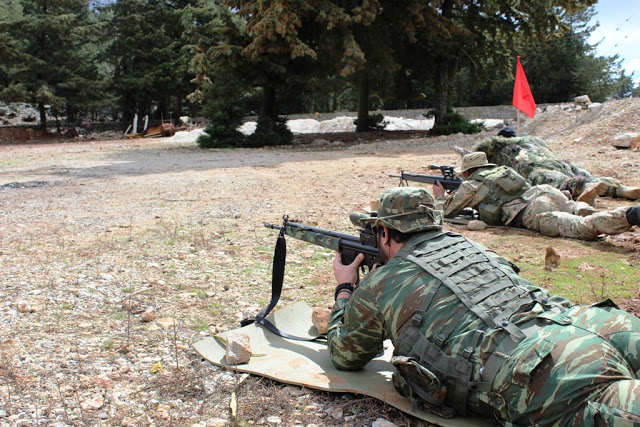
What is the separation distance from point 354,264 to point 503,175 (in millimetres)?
4312

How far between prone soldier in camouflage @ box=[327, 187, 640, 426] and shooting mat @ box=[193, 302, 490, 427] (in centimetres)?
15

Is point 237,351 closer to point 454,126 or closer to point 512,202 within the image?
point 512,202

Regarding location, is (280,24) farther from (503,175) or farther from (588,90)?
(588,90)

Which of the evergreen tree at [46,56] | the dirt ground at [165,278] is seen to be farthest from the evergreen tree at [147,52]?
the dirt ground at [165,278]

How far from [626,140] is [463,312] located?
42.8 ft

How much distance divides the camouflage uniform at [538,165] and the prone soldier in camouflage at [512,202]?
1140 mm

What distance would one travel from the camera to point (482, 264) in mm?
2848

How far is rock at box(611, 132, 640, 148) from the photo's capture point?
13359mm

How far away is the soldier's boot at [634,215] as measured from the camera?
5797mm

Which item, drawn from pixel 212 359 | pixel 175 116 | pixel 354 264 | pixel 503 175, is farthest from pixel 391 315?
pixel 175 116

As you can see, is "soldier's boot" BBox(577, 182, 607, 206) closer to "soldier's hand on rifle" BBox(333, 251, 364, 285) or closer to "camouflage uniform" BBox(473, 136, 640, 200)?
"camouflage uniform" BBox(473, 136, 640, 200)

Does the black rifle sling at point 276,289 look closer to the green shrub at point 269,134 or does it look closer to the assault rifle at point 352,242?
the assault rifle at point 352,242

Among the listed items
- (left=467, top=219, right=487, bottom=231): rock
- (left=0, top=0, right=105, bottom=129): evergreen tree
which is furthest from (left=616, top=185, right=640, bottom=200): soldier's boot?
(left=0, top=0, right=105, bottom=129): evergreen tree

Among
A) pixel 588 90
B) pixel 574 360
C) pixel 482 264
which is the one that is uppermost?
pixel 588 90
